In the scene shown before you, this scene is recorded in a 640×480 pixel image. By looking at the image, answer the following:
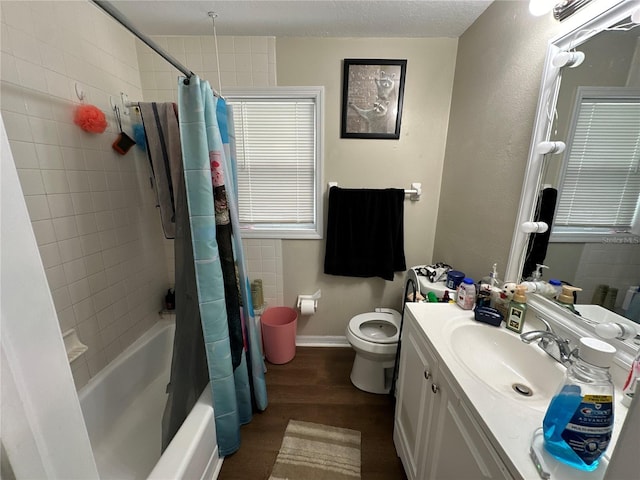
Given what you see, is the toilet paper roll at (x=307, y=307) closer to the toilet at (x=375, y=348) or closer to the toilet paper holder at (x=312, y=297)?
the toilet paper holder at (x=312, y=297)

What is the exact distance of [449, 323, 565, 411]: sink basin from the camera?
835 millimetres

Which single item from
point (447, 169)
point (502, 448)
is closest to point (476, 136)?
point (447, 169)

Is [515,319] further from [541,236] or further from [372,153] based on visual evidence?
[372,153]

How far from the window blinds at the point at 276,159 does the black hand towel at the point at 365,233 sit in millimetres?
261

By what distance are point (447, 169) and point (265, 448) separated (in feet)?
6.71

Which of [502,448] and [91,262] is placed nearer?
[502,448]

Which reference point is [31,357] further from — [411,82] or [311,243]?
[411,82]

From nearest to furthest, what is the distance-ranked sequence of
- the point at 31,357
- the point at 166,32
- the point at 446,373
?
the point at 31,357 → the point at 446,373 → the point at 166,32

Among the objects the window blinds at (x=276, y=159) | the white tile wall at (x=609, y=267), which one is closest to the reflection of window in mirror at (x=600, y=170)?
the white tile wall at (x=609, y=267)

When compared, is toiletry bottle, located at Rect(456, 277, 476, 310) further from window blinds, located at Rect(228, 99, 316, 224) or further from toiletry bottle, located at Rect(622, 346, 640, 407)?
window blinds, located at Rect(228, 99, 316, 224)

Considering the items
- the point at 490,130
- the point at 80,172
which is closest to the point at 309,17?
the point at 490,130

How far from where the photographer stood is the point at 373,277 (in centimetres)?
206

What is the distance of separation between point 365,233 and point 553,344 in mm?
1209

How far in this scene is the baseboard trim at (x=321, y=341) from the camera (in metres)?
2.19
